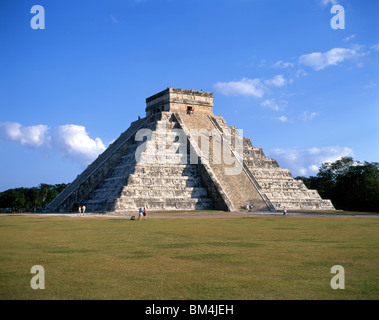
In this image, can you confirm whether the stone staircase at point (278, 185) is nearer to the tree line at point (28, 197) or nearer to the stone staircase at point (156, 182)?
the stone staircase at point (156, 182)

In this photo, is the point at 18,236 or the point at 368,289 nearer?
the point at 368,289

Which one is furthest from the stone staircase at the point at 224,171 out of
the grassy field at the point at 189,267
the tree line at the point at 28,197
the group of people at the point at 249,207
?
the tree line at the point at 28,197

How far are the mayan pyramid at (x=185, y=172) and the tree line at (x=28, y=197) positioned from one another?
24.4 metres

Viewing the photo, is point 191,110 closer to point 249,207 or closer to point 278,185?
point 278,185

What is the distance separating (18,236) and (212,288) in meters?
8.11

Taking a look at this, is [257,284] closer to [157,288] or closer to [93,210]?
[157,288]

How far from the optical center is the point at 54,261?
748 cm

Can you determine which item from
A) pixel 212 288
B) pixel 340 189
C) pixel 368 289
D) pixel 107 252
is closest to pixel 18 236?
pixel 107 252

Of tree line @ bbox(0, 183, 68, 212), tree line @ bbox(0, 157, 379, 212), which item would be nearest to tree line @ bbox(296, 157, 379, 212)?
tree line @ bbox(0, 157, 379, 212)

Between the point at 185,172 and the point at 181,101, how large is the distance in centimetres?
811

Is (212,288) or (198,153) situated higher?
(198,153)
